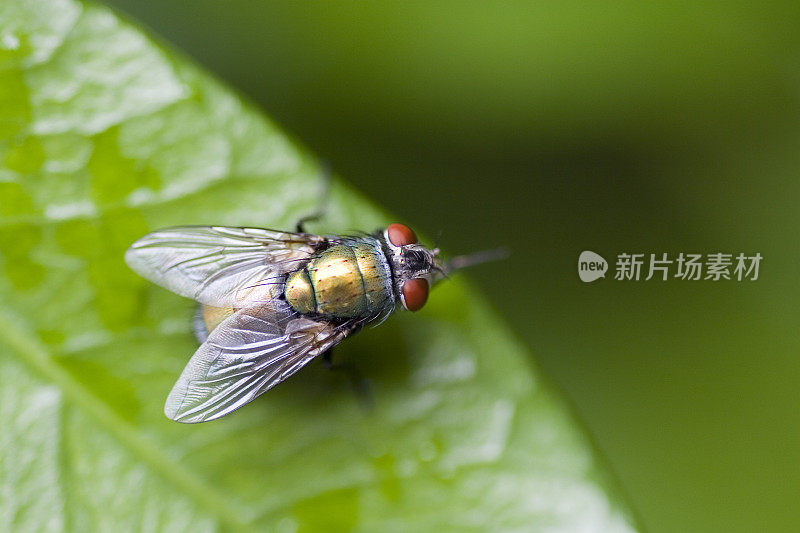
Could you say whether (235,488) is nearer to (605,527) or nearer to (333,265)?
(333,265)

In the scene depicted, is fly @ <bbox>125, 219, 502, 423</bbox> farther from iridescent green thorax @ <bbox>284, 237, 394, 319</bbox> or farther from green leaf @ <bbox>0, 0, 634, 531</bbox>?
green leaf @ <bbox>0, 0, 634, 531</bbox>

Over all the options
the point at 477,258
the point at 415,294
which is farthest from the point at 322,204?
the point at 477,258

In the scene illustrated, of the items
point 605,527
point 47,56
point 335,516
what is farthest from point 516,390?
point 47,56

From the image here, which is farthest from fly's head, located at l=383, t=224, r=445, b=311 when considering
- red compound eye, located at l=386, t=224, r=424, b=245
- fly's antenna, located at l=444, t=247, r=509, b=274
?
fly's antenna, located at l=444, t=247, r=509, b=274

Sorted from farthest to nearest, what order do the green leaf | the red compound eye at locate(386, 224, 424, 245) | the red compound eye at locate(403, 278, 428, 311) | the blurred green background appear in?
1. the blurred green background
2. the red compound eye at locate(386, 224, 424, 245)
3. the red compound eye at locate(403, 278, 428, 311)
4. the green leaf

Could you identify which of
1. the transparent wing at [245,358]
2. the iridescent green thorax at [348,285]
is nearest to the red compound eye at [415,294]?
the iridescent green thorax at [348,285]

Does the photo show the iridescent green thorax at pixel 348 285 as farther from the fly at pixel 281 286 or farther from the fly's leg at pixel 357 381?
the fly's leg at pixel 357 381
